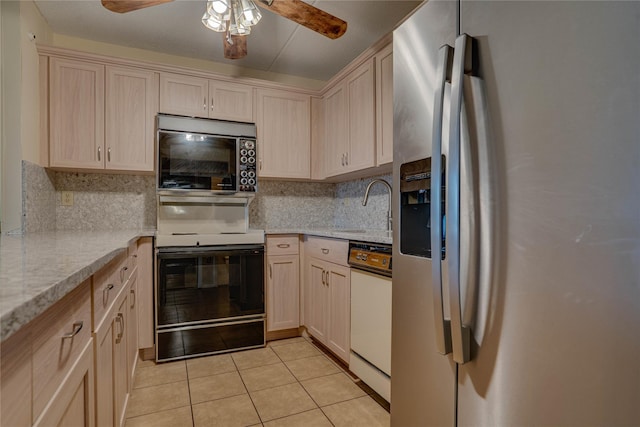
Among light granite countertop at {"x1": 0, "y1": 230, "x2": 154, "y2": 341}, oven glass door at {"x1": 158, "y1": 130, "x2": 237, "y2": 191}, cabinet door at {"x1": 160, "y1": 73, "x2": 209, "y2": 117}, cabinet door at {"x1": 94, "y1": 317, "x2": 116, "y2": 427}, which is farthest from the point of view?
cabinet door at {"x1": 160, "y1": 73, "x2": 209, "y2": 117}

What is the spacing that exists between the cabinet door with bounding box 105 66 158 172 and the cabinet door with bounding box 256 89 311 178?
0.87 metres

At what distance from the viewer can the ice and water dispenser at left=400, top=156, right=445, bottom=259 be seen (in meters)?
Result: 1.12

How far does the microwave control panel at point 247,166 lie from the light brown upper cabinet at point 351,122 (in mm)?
677

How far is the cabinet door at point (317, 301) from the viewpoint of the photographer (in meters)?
2.44

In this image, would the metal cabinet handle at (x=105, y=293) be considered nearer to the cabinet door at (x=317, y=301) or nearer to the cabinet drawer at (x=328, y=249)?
the cabinet drawer at (x=328, y=249)

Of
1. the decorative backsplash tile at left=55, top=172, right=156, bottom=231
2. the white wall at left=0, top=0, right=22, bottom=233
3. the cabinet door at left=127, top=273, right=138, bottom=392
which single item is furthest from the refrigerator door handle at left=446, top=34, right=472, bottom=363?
the decorative backsplash tile at left=55, top=172, right=156, bottom=231

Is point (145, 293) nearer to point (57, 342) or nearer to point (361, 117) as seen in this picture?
point (57, 342)

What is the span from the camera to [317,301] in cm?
258

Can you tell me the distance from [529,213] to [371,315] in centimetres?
122

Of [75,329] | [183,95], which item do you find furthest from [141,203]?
[75,329]

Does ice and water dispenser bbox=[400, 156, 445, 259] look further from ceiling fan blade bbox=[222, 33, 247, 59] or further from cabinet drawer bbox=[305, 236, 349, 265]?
ceiling fan blade bbox=[222, 33, 247, 59]

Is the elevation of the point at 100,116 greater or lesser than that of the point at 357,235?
greater

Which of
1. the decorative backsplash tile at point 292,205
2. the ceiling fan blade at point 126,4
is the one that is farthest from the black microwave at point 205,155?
the ceiling fan blade at point 126,4

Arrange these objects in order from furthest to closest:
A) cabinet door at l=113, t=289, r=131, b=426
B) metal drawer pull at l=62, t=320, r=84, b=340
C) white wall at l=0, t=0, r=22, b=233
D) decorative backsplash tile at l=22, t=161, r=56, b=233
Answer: decorative backsplash tile at l=22, t=161, r=56, b=233
white wall at l=0, t=0, r=22, b=233
cabinet door at l=113, t=289, r=131, b=426
metal drawer pull at l=62, t=320, r=84, b=340
